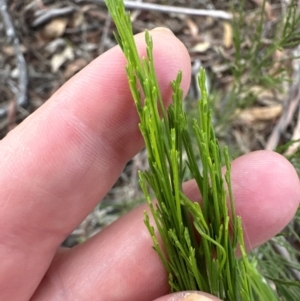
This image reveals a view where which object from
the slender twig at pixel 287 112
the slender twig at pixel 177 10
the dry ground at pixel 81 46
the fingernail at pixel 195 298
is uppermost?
the slender twig at pixel 177 10

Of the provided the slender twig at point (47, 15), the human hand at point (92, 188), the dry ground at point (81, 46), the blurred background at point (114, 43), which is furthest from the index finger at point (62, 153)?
the slender twig at point (47, 15)

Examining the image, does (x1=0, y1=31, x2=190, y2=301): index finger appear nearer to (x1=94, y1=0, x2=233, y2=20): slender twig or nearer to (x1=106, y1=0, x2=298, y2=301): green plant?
(x1=106, y1=0, x2=298, y2=301): green plant

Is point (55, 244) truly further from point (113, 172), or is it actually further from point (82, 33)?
point (82, 33)

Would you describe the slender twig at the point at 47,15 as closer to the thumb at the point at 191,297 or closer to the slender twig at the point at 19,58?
the slender twig at the point at 19,58

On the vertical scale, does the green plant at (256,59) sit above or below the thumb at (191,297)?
above

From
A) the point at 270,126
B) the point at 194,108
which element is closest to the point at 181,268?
the point at 194,108

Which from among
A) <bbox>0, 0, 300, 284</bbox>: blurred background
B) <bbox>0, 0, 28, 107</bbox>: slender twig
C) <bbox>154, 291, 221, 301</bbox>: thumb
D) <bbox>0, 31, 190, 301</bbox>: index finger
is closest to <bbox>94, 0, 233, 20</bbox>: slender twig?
<bbox>0, 0, 300, 284</bbox>: blurred background

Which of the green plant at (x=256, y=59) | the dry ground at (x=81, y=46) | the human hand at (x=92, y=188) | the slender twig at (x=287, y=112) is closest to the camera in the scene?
the human hand at (x=92, y=188)
